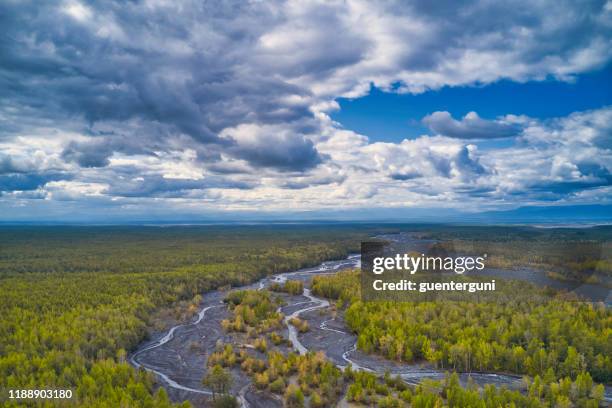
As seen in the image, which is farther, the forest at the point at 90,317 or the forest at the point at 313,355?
the forest at the point at 90,317

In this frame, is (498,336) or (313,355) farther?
(498,336)

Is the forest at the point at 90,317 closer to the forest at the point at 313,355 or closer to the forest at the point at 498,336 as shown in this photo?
the forest at the point at 313,355

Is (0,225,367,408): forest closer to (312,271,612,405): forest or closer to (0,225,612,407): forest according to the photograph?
(0,225,612,407): forest

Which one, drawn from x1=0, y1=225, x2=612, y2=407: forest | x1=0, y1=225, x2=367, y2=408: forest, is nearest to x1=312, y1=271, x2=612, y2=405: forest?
x1=0, y1=225, x2=612, y2=407: forest

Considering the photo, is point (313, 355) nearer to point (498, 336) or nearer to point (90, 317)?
point (498, 336)

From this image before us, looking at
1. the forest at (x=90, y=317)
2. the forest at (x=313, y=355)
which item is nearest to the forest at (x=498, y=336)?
the forest at (x=313, y=355)

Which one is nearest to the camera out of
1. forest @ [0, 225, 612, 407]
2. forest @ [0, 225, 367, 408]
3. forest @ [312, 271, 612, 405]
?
forest @ [0, 225, 612, 407]

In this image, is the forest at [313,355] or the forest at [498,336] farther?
the forest at [498,336]

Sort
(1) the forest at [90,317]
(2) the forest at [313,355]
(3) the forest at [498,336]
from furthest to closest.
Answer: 1. (3) the forest at [498,336]
2. (1) the forest at [90,317]
3. (2) the forest at [313,355]

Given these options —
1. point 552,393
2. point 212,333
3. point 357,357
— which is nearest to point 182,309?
point 212,333

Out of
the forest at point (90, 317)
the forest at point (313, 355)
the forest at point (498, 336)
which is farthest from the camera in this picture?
the forest at point (498, 336)

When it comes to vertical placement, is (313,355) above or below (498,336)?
below

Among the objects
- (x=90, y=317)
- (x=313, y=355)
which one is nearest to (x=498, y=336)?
(x=313, y=355)
